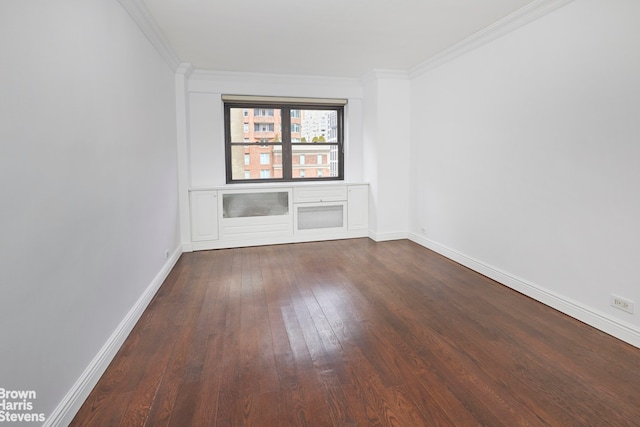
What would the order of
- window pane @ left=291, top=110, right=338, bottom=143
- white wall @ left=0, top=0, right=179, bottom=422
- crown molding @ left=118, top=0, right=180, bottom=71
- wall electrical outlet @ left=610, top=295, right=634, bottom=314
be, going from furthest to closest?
1. window pane @ left=291, top=110, right=338, bottom=143
2. crown molding @ left=118, top=0, right=180, bottom=71
3. wall electrical outlet @ left=610, top=295, right=634, bottom=314
4. white wall @ left=0, top=0, right=179, bottom=422

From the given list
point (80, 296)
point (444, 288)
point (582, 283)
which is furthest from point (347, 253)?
point (80, 296)

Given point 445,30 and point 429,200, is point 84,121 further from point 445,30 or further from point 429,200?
point 429,200

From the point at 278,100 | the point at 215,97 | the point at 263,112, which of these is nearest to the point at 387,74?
the point at 278,100

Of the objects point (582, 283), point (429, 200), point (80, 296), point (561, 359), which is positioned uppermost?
point (429, 200)

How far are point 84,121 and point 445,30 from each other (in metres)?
3.27

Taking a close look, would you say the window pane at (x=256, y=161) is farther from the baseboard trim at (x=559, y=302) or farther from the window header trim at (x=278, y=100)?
the baseboard trim at (x=559, y=302)

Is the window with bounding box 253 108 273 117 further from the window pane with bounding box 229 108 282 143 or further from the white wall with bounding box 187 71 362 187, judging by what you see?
the white wall with bounding box 187 71 362 187

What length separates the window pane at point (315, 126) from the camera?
559 centimetres

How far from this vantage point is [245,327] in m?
2.60

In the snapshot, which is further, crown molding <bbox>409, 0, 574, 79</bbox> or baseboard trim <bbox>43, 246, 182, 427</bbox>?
crown molding <bbox>409, 0, 574, 79</bbox>

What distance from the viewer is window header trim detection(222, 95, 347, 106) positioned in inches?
199

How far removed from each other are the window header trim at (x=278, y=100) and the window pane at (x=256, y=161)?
0.65m

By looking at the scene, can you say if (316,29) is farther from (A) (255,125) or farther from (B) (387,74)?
(A) (255,125)

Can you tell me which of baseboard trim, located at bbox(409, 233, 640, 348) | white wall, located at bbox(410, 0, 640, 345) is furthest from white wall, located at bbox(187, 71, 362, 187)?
baseboard trim, located at bbox(409, 233, 640, 348)
